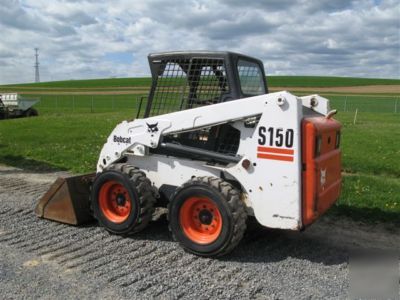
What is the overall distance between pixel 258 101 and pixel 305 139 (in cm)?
61

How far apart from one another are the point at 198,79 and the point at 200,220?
5.25 ft

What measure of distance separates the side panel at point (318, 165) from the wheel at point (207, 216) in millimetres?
679

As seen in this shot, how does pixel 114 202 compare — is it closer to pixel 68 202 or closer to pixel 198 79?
pixel 68 202

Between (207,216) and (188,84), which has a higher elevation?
(188,84)

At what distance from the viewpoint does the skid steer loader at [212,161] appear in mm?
4855

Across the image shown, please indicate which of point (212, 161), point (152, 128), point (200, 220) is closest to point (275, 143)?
point (212, 161)

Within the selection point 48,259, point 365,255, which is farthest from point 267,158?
point 48,259

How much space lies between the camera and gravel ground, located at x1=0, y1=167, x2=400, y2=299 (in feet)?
14.4

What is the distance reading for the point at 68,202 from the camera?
20.5 feet

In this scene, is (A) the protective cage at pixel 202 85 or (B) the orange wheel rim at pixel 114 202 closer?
(A) the protective cage at pixel 202 85

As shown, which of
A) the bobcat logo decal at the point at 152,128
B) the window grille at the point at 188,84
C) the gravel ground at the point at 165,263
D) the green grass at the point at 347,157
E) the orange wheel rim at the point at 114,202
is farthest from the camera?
the green grass at the point at 347,157

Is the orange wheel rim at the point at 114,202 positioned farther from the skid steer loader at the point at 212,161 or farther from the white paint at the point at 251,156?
the white paint at the point at 251,156

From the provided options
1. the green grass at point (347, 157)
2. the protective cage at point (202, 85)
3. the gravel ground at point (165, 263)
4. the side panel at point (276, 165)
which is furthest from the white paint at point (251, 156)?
the green grass at point (347, 157)

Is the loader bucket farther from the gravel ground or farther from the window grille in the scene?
the window grille
